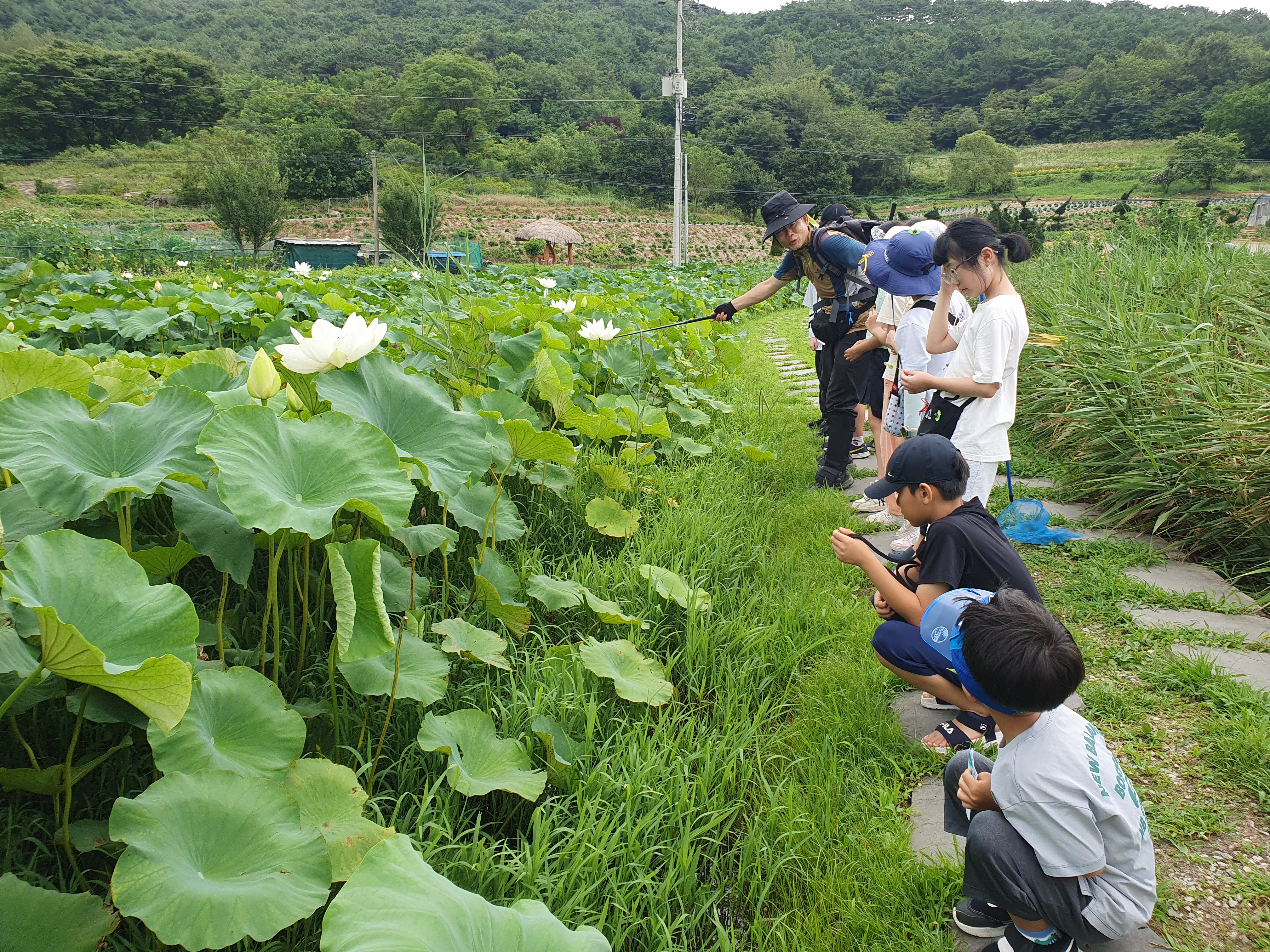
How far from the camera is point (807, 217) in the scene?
3.78 m

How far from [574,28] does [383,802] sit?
85410mm

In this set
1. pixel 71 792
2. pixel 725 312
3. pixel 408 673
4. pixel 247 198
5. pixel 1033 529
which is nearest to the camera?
pixel 71 792

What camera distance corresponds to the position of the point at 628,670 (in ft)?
6.70

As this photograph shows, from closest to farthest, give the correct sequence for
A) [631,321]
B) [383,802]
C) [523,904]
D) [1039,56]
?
[523,904] → [383,802] → [631,321] → [1039,56]

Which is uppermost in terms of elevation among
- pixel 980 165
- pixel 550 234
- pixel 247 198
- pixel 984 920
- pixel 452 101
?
pixel 452 101

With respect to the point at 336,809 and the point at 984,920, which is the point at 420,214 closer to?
the point at 336,809

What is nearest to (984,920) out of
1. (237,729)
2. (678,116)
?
(237,729)

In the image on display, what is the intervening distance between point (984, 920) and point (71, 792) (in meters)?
1.56

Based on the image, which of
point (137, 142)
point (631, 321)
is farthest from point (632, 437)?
point (137, 142)

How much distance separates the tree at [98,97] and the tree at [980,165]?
4945 centimetres

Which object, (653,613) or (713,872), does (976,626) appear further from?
(653,613)

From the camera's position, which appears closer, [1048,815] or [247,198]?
[1048,815]

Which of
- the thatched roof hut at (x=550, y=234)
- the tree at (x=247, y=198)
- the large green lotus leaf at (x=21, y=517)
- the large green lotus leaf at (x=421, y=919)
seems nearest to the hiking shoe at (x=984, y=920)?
the large green lotus leaf at (x=421, y=919)

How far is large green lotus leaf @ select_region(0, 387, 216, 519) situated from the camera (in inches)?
Answer: 47.0
